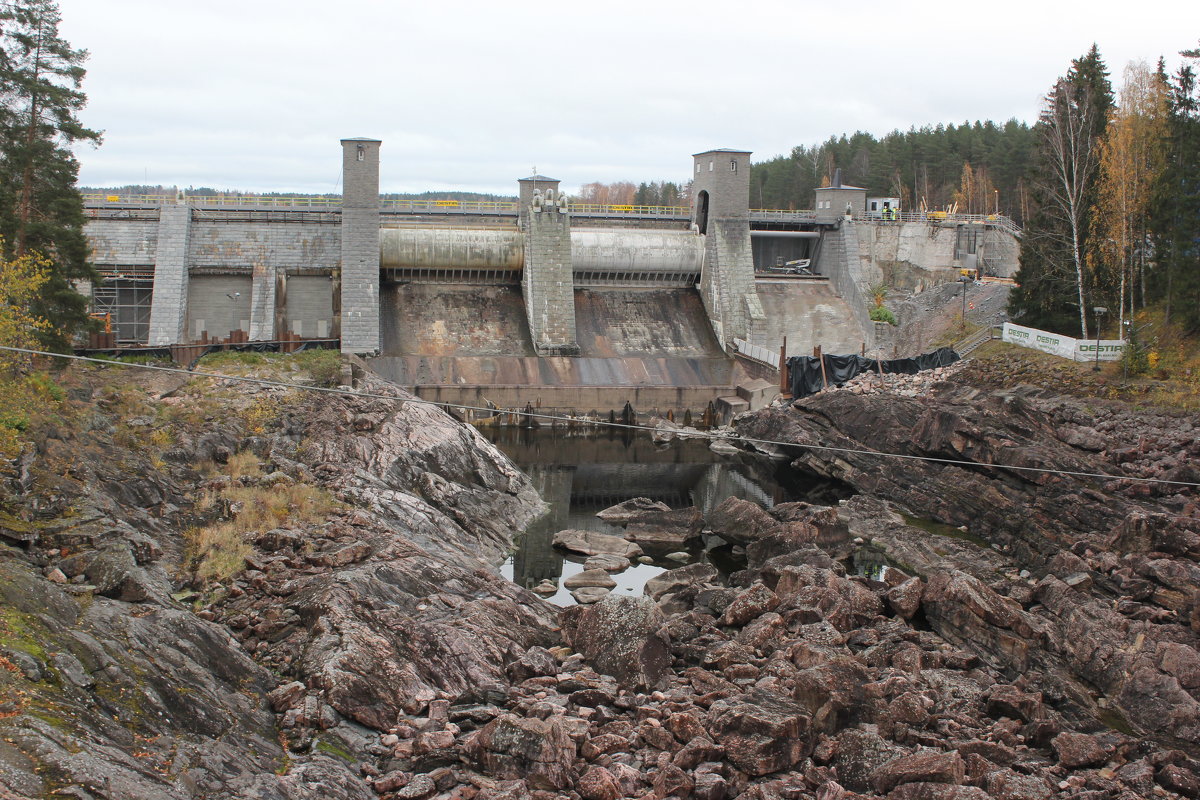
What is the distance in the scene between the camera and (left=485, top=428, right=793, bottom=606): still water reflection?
24.4 meters

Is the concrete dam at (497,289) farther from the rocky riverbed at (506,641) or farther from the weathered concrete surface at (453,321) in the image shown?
the rocky riverbed at (506,641)

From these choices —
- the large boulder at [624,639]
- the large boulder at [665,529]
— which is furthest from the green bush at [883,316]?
the large boulder at [624,639]

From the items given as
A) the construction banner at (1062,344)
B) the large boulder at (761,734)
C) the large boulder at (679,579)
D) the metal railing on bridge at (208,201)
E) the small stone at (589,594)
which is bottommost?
the small stone at (589,594)

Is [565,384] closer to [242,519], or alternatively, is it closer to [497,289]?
[497,289]

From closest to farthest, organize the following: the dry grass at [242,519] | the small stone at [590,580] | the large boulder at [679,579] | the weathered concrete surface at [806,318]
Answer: the dry grass at [242,519] → the large boulder at [679,579] → the small stone at [590,580] → the weathered concrete surface at [806,318]

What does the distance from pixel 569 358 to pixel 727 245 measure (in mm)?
9969

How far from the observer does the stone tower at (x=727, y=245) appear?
45.7 metres

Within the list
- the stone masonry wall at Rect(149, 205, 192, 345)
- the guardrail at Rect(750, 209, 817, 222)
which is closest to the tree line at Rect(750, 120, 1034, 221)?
the guardrail at Rect(750, 209, 817, 222)

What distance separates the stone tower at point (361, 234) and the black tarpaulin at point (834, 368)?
17.3m

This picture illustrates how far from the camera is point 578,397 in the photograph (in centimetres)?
4078

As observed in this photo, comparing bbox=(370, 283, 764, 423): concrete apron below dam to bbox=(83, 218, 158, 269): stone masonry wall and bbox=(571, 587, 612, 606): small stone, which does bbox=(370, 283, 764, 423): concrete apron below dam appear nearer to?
bbox=(83, 218, 158, 269): stone masonry wall

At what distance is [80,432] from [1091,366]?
3040 cm

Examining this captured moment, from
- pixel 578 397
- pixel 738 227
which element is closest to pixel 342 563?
pixel 578 397

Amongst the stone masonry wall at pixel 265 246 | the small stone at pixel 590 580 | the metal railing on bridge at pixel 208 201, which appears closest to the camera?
the small stone at pixel 590 580
